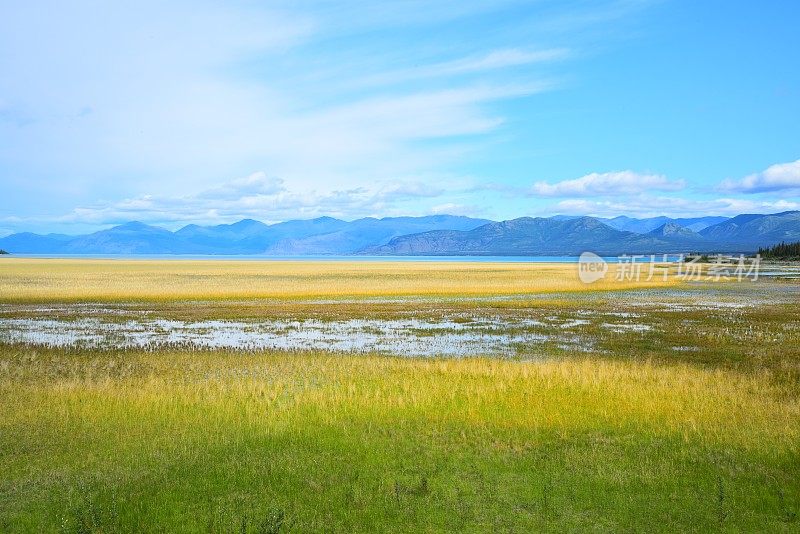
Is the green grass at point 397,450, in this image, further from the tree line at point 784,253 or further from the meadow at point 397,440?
the tree line at point 784,253

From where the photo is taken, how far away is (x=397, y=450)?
41.4 ft

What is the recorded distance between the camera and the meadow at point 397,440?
9.69m

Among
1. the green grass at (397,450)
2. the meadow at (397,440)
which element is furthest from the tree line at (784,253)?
the green grass at (397,450)

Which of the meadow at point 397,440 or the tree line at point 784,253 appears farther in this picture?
the tree line at point 784,253

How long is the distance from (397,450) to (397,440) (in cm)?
66

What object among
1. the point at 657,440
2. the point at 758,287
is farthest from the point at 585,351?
the point at 758,287

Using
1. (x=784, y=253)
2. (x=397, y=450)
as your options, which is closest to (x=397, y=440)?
(x=397, y=450)

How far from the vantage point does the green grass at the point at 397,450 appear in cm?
963

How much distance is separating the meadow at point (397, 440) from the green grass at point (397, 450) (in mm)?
49

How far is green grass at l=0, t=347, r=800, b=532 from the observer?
379 inches

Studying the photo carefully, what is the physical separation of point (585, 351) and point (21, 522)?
2169 cm

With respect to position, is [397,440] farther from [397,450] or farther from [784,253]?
[784,253]

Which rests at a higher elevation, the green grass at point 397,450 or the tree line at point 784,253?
the tree line at point 784,253

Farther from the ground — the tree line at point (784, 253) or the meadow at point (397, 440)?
the tree line at point (784, 253)
